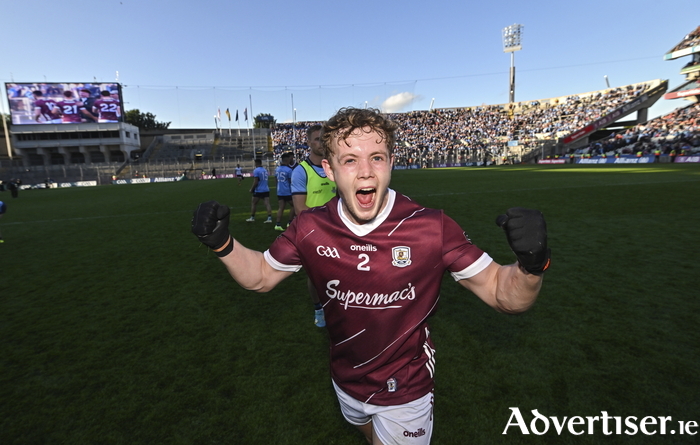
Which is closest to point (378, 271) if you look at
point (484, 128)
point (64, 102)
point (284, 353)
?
point (284, 353)

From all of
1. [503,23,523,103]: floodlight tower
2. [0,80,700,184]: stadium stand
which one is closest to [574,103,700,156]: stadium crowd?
[0,80,700,184]: stadium stand

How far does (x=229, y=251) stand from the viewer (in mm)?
Answer: 1852

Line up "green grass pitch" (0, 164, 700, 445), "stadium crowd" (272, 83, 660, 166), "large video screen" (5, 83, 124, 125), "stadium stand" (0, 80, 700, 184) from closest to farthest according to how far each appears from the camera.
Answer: "green grass pitch" (0, 164, 700, 445), "stadium stand" (0, 80, 700, 184), "large video screen" (5, 83, 124, 125), "stadium crowd" (272, 83, 660, 166)

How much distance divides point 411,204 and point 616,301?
428 centimetres

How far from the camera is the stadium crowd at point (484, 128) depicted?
51.5 m

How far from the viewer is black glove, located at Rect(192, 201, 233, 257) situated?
5.71 ft

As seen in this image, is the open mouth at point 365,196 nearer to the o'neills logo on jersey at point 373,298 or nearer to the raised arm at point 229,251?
the o'neills logo on jersey at point 373,298

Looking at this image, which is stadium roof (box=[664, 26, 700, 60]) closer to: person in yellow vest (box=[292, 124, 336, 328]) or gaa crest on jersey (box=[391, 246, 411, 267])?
person in yellow vest (box=[292, 124, 336, 328])

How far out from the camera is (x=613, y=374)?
3223mm

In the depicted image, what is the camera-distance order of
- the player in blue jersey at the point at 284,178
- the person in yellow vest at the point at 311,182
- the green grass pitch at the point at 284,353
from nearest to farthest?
1. the green grass pitch at the point at 284,353
2. the person in yellow vest at the point at 311,182
3. the player in blue jersey at the point at 284,178

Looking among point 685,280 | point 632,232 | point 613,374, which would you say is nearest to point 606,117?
point 632,232

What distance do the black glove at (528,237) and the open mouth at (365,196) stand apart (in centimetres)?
62

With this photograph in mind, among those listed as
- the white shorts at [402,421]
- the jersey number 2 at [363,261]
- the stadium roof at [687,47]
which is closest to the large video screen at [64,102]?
the jersey number 2 at [363,261]

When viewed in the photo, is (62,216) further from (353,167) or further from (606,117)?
(606,117)
